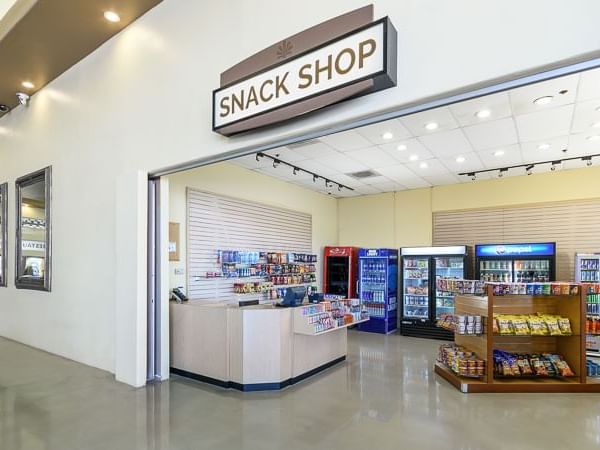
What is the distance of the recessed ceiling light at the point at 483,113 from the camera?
4586mm

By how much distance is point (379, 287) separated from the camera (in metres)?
8.72

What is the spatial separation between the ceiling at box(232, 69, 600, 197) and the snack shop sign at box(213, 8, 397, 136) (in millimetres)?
1945

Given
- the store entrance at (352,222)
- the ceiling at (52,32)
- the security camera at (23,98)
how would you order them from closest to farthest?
the store entrance at (352,222) → the ceiling at (52,32) → the security camera at (23,98)

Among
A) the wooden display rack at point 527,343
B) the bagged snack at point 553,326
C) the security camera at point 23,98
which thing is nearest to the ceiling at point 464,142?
the wooden display rack at point 527,343

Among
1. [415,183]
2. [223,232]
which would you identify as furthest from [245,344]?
[415,183]

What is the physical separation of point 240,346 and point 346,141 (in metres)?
3.23

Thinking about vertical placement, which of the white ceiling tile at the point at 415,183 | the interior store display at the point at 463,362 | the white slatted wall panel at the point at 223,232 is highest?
the white ceiling tile at the point at 415,183

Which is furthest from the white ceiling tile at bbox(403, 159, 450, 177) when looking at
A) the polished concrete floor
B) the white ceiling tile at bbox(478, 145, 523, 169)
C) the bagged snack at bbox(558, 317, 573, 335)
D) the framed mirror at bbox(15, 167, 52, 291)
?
the framed mirror at bbox(15, 167, 52, 291)

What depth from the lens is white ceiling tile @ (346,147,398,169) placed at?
20.3ft

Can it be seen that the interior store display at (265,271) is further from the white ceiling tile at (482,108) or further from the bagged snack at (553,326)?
the white ceiling tile at (482,108)

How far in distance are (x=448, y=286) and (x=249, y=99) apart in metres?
3.71

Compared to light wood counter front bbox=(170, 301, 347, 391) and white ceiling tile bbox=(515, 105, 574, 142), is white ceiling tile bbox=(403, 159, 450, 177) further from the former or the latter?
light wood counter front bbox=(170, 301, 347, 391)

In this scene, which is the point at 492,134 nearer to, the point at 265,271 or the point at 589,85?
the point at 589,85

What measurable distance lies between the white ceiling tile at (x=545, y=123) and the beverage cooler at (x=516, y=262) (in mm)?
2534
